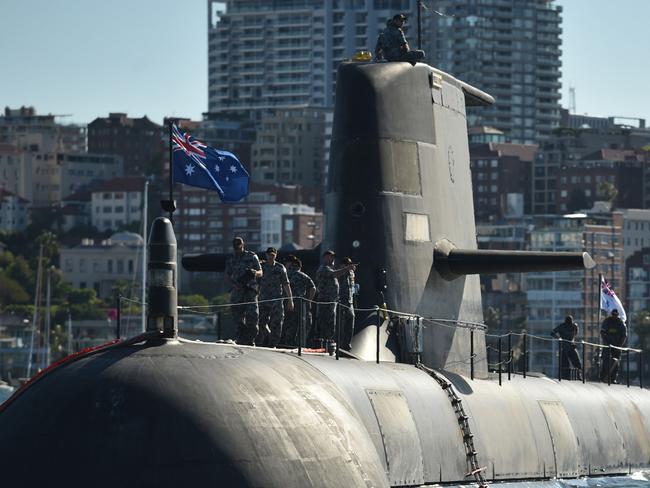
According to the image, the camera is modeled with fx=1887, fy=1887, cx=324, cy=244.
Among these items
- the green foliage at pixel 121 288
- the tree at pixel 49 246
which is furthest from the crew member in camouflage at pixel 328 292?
the tree at pixel 49 246

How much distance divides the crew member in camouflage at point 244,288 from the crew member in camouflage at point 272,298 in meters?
0.48

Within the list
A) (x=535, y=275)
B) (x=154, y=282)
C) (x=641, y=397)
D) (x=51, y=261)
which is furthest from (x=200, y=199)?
(x=154, y=282)

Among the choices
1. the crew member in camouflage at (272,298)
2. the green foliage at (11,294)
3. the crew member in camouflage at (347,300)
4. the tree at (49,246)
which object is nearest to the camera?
the crew member in camouflage at (272,298)

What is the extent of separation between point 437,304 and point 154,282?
26.6 feet

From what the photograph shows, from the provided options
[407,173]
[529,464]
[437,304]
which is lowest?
[529,464]

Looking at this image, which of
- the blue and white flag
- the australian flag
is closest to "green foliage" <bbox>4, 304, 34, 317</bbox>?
the blue and white flag

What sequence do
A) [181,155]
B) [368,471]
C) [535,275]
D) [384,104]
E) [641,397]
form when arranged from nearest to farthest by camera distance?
[368,471] < [181,155] < [384,104] < [641,397] < [535,275]

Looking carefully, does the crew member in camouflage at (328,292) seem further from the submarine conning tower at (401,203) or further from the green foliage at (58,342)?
the green foliage at (58,342)

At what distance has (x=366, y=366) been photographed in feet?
70.0

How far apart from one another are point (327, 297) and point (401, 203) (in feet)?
7.31

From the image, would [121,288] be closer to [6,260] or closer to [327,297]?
[6,260]

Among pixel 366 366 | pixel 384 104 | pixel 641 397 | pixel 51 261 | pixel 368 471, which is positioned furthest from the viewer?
pixel 51 261

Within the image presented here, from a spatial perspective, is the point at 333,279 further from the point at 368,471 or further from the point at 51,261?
the point at 51,261

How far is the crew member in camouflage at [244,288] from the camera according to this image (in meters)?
21.0
